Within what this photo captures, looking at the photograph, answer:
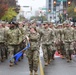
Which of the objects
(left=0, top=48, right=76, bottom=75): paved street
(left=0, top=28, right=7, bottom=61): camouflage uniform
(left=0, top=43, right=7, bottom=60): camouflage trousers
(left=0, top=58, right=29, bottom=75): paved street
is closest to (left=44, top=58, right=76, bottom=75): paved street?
(left=0, top=48, right=76, bottom=75): paved street

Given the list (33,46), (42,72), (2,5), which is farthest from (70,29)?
(2,5)

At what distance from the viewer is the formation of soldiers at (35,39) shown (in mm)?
12922

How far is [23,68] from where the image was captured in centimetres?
1576

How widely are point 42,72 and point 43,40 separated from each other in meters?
2.69

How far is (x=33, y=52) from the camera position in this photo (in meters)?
12.9

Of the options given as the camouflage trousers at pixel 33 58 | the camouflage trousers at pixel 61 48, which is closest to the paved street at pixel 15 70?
the camouflage trousers at pixel 33 58

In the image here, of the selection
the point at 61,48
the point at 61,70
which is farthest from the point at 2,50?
the point at 61,70

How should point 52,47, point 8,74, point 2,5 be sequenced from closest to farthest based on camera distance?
1. point 8,74
2. point 52,47
3. point 2,5

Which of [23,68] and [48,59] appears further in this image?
[48,59]

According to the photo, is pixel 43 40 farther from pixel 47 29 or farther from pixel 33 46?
pixel 33 46

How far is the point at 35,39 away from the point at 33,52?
44 cm

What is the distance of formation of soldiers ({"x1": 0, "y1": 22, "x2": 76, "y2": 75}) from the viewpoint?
42.4 ft

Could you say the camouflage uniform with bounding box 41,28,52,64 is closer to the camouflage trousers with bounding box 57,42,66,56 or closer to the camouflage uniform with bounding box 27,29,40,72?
the camouflage trousers with bounding box 57,42,66,56

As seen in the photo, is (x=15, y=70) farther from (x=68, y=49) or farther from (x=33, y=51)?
(x=68, y=49)
